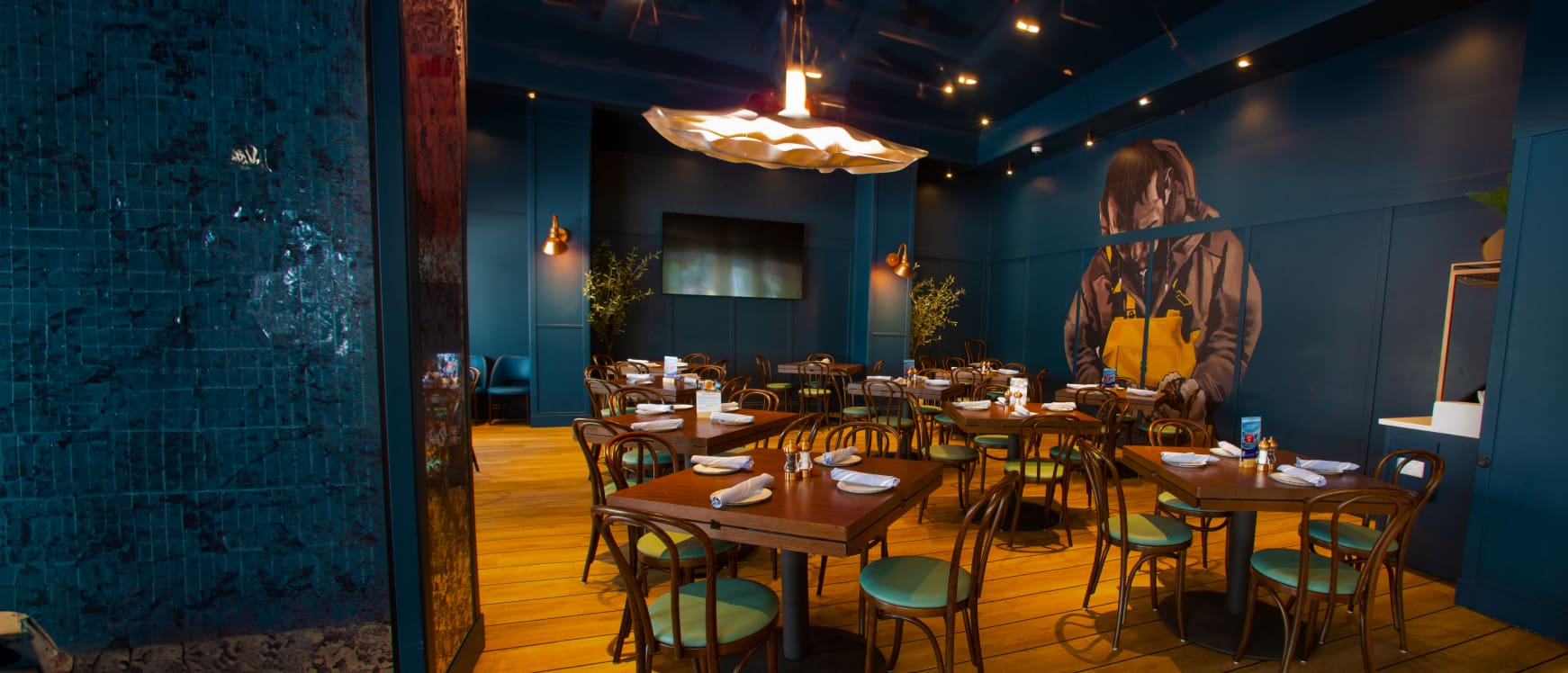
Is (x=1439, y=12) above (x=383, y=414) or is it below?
above

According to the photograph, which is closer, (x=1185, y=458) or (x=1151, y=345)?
(x=1185, y=458)

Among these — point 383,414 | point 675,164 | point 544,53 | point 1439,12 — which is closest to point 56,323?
Result: point 383,414

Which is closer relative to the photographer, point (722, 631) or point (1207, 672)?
point (722, 631)

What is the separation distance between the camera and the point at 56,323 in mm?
1706

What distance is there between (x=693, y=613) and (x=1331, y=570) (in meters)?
2.31

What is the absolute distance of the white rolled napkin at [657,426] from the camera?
3.15 metres

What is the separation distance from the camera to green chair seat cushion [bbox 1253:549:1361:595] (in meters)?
2.20

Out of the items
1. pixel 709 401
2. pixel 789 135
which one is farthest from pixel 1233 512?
pixel 709 401

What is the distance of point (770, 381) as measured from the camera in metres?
8.30

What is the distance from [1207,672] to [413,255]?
3.38 m

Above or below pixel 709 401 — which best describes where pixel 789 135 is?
above

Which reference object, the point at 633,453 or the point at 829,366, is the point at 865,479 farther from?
the point at 829,366

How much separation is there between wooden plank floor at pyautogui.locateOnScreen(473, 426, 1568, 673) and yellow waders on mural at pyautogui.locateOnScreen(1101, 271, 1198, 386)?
2427mm

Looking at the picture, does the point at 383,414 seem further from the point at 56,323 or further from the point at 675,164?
the point at 675,164
